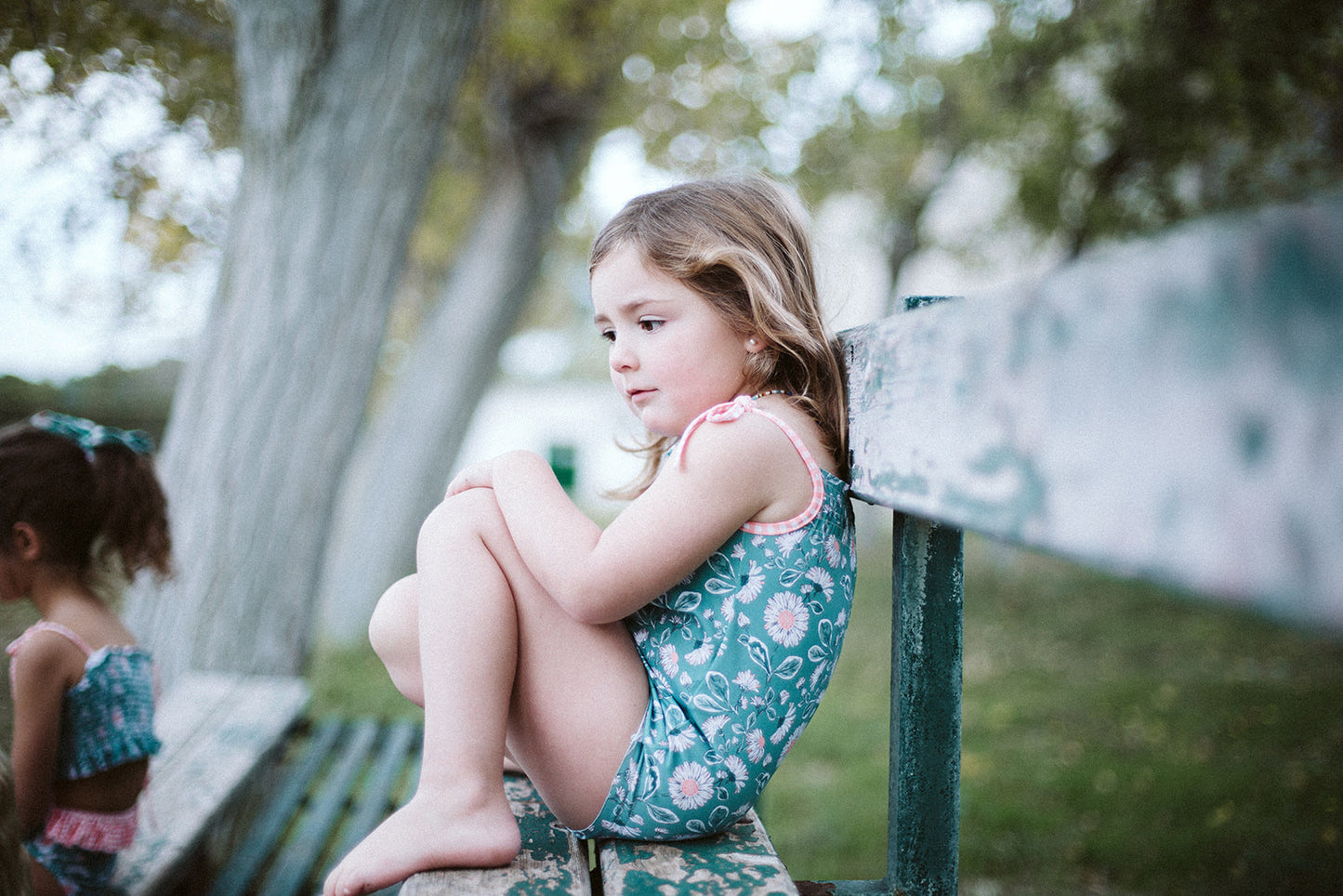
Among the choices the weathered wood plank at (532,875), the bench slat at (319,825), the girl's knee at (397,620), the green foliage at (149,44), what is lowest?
the bench slat at (319,825)

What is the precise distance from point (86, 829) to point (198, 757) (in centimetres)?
44

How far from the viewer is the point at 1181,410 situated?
0.58 meters

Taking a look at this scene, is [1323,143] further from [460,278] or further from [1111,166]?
[460,278]

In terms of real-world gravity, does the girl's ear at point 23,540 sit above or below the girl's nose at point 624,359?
below

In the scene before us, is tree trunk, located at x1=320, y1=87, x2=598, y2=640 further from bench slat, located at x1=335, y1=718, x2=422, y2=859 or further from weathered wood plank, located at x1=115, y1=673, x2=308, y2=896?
bench slat, located at x1=335, y1=718, x2=422, y2=859

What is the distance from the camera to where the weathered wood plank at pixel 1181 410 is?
0.49 meters

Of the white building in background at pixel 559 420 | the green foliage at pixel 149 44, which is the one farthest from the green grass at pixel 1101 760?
the white building in background at pixel 559 420

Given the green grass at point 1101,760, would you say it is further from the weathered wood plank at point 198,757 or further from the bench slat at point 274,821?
the bench slat at point 274,821

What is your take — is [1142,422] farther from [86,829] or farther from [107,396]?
[107,396]

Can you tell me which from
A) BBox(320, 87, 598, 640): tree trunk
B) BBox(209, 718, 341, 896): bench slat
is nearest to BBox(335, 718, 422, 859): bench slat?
BBox(209, 718, 341, 896): bench slat

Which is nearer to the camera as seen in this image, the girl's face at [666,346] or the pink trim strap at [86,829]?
the girl's face at [666,346]

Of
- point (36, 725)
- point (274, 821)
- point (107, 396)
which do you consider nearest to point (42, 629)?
point (36, 725)

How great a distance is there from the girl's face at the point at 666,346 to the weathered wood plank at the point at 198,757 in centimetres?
130

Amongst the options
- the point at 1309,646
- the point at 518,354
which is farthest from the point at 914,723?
the point at 518,354
